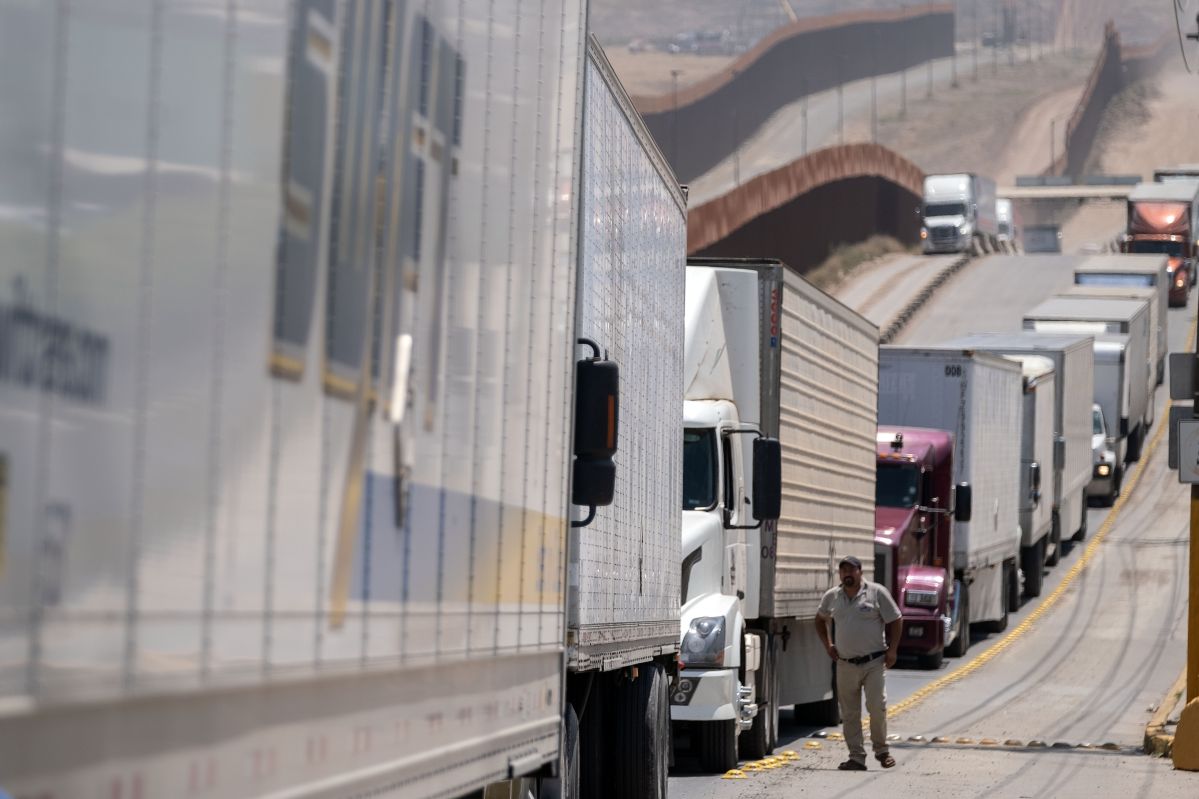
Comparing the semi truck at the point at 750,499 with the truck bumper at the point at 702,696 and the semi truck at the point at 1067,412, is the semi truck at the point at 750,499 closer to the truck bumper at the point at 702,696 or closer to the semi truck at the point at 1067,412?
the truck bumper at the point at 702,696

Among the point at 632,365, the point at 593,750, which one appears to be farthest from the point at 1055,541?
the point at 632,365

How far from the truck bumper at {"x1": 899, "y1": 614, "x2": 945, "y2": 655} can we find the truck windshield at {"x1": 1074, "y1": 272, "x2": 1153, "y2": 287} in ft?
141

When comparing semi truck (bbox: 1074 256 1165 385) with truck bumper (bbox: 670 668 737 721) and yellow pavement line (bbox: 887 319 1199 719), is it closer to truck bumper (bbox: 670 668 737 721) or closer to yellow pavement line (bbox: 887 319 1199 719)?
yellow pavement line (bbox: 887 319 1199 719)

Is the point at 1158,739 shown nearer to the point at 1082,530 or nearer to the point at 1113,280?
the point at 1082,530

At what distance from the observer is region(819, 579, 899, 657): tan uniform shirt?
623 inches

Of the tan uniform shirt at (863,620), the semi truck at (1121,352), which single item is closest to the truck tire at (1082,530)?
the semi truck at (1121,352)

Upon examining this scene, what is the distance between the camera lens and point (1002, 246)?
90.2m

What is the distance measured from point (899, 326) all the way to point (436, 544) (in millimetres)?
60353

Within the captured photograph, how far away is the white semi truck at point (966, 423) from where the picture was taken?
26.5 metres

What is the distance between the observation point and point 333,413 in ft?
16.6

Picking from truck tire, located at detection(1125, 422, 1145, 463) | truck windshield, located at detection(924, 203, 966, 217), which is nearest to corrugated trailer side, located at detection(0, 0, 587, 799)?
truck tire, located at detection(1125, 422, 1145, 463)

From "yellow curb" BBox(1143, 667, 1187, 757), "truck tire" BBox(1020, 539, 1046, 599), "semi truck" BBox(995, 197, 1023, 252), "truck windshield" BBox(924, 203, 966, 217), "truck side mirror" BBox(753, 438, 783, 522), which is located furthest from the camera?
"semi truck" BBox(995, 197, 1023, 252)

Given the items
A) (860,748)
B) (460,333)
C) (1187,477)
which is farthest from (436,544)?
(1187,477)

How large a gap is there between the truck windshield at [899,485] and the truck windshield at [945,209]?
186 ft
